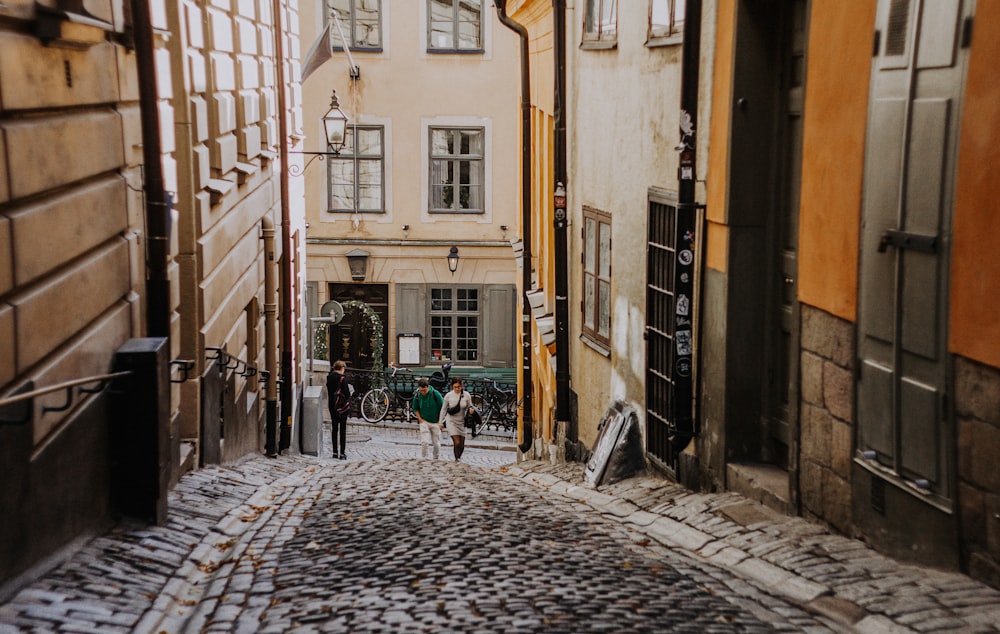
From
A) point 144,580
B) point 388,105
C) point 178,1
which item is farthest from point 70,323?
point 388,105

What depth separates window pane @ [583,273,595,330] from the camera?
13.9m

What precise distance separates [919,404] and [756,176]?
9.87 feet

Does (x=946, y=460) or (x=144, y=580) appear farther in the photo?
(x=144, y=580)

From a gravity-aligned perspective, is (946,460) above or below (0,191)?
below

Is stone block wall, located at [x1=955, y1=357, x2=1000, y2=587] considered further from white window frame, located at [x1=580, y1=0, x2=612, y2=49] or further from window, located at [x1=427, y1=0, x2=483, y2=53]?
window, located at [x1=427, y1=0, x2=483, y2=53]

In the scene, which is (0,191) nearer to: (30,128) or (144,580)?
(30,128)

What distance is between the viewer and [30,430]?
233 inches

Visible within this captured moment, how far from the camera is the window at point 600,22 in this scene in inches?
500

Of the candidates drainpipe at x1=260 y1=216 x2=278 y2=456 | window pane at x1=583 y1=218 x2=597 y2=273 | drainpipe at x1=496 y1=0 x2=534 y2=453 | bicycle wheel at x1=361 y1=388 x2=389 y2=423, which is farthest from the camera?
bicycle wheel at x1=361 y1=388 x2=389 y2=423

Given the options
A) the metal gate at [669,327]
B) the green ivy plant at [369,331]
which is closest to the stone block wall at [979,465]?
the metal gate at [669,327]

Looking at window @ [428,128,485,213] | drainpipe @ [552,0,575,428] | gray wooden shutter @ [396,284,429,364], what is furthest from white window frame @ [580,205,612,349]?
window @ [428,128,485,213]

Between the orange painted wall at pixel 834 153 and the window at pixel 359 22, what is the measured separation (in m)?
21.1

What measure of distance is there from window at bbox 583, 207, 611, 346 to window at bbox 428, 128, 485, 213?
46.8ft

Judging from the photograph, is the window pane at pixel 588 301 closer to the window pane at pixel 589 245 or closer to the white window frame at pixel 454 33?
the window pane at pixel 589 245
